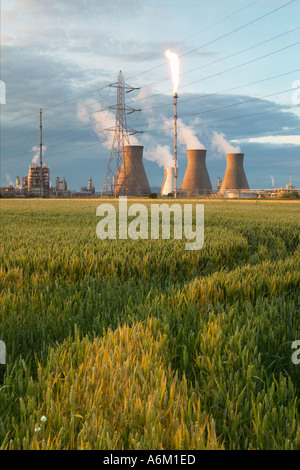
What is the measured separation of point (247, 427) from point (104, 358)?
0.60m

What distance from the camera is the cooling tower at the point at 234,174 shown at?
1912 inches

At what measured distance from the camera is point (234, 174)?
1922 inches

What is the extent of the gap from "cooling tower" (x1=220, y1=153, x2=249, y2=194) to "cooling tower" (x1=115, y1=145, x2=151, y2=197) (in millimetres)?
10426

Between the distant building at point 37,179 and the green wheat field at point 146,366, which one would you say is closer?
the green wheat field at point 146,366

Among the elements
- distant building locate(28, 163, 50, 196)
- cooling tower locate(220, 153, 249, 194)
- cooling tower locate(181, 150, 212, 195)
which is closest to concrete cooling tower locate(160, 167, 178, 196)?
cooling tower locate(181, 150, 212, 195)

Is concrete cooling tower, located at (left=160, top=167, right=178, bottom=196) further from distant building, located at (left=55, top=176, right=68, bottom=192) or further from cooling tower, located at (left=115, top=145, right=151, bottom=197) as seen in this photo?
distant building, located at (left=55, top=176, right=68, bottom=192)

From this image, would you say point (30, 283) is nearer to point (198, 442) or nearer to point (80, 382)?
point (80, 382)

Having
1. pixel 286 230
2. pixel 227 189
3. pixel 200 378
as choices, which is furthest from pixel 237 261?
pixel 227 189

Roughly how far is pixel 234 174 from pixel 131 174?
1306 cm

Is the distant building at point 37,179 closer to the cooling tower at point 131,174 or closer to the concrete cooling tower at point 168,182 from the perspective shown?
the concrete cooling tower at point 168,182

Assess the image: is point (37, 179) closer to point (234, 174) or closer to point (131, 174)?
point (131, 174)

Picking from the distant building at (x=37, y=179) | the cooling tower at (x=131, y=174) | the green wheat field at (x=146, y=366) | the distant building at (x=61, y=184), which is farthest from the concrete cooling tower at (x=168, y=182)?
the green wheat field at (x=146, y=366)

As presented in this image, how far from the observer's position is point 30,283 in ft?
10.2

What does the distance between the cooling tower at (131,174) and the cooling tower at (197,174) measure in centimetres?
546
